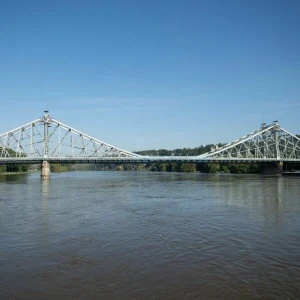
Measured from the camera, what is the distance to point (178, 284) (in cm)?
735

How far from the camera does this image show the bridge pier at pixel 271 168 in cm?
8312

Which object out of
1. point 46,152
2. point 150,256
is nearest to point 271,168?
point 46,152

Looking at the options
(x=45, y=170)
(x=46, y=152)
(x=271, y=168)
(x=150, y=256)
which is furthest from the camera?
(x=271, y=168)

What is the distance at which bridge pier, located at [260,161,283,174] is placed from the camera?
273 feet

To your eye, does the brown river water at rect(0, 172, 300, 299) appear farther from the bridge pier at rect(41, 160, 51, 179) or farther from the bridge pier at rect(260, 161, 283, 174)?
the bridge pier at rect(260, 161, 283, 174)

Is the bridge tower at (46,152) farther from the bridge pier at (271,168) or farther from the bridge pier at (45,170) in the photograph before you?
the bridge pier at (271,168)

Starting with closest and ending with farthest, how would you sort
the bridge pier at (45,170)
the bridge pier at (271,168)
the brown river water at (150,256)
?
the brown river water at (150,256), the bridge pier at (45,170), the bridge pier at (271,168)

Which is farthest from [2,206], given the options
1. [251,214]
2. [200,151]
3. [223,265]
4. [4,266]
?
[200,151]

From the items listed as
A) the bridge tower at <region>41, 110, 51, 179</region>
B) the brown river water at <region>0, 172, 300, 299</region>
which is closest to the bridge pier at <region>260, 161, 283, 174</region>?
the bridge tower at <region>41, 110, 51, 179</region>

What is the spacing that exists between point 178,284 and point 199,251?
2.78m

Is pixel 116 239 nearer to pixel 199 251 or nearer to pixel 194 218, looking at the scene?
pixel 199 251

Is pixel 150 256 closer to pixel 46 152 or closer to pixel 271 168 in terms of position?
pixel 46 152

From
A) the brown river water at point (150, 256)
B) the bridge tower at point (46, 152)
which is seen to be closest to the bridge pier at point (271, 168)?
the bridge tower at point (46, 152)

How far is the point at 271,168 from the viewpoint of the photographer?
85.0m
